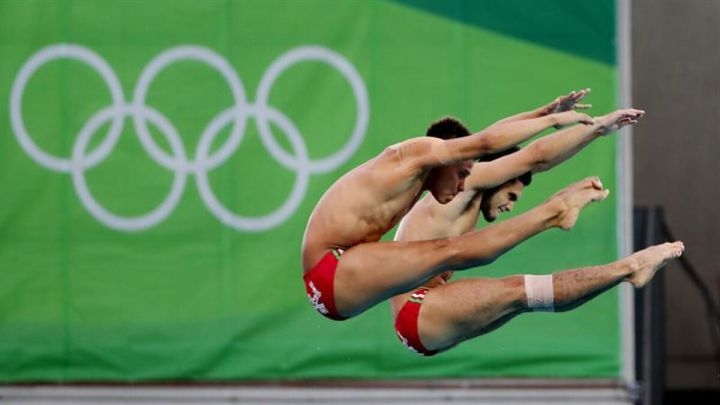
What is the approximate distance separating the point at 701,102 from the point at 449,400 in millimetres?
4146

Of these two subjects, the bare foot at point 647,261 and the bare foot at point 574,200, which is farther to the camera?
the bare foot at point 647,261

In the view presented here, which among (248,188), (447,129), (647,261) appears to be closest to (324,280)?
(447,129)

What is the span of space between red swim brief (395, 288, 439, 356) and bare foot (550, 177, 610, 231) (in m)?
1.18

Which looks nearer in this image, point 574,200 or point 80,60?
point 574,200

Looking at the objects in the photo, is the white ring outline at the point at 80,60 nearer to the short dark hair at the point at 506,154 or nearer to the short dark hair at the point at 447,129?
the short dark hair at the point at 447,129

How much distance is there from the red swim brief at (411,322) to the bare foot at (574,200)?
118 centimetres

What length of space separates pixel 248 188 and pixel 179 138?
0.61 metres

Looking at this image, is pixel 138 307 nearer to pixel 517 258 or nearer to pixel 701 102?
pixel 517 258

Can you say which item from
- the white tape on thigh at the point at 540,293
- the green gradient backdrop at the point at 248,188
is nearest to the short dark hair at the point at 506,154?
the white tape on thigh at the point at 540,293

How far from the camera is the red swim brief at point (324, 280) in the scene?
36.4ft

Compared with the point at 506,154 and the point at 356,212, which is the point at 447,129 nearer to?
the point at 506,154

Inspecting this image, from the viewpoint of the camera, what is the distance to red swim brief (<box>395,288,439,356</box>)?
1127 centimetres

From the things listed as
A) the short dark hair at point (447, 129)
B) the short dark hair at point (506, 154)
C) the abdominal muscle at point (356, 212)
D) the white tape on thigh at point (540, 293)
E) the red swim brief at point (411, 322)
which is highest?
the short dark hair at point (447, 129)

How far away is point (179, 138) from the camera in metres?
13.9
